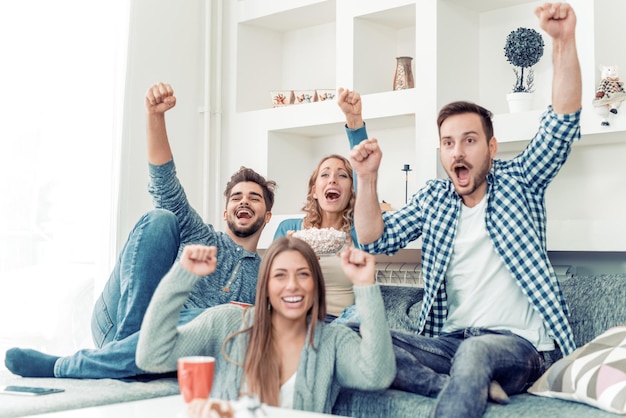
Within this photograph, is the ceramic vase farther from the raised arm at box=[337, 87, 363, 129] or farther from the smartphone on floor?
the smartphone on floor

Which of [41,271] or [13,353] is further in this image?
[41,271]

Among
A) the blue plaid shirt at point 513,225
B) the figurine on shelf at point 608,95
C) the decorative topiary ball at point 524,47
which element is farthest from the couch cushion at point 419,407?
the decorative topiary ball at point 524,47

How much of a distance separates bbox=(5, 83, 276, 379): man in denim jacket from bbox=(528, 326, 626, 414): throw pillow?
109cm

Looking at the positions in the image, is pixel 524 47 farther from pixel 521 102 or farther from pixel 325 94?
pixel 325 94

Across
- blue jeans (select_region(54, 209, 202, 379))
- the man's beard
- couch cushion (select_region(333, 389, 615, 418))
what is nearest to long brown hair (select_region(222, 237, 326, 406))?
couch cushion (select_region(333, 389, 615, 418))

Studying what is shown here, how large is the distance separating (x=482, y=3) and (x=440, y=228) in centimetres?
134

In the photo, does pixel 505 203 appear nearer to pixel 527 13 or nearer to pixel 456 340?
pixel 456 340

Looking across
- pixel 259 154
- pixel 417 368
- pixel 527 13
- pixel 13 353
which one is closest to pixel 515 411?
pixel 417 368

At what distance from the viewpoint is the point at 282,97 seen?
383 centimetres

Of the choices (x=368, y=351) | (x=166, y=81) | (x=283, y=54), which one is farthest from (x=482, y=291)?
(x=283, y=54)

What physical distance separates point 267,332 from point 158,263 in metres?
0.74

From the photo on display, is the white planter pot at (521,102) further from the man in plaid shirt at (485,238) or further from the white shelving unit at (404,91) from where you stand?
the man in plaid shirt at (485,238)

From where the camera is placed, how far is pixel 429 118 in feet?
10.5

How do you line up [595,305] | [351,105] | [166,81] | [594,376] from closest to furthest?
[594,376], [595,305], [351,105], [166,81]
